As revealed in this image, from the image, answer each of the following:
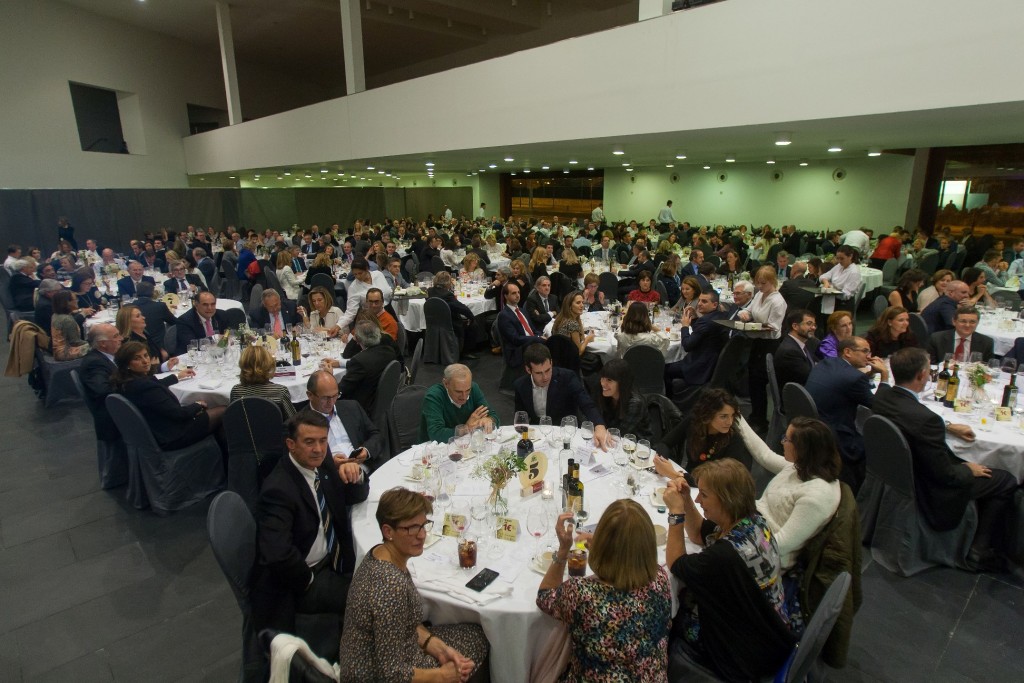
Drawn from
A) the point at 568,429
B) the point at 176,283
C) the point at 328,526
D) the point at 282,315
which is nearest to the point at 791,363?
the point at 568,429

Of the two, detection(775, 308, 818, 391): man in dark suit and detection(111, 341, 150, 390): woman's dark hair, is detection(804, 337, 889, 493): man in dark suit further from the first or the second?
detection(111, 341, 150, 390): woman's dark hair

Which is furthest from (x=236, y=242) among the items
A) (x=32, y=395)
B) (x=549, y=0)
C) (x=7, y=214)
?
(x=549, y=0)

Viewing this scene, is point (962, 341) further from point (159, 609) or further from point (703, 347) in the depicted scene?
point (159, 609)

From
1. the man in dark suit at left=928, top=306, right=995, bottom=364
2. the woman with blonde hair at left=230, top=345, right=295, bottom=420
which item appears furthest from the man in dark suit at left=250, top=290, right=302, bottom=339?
the man in dark suit at left=928, top=306, right=995, bottom=364

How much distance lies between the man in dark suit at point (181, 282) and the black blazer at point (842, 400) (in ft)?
28.2

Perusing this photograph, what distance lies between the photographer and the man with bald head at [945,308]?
575 centimetres

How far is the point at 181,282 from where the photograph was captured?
9.47 metres

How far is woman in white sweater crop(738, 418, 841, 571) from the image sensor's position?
95.6 inches

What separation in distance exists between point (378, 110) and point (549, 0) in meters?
7.62

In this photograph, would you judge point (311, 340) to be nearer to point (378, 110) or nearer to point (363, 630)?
point (363, 630)

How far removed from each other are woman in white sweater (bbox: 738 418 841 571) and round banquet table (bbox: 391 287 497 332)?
609 centimetres

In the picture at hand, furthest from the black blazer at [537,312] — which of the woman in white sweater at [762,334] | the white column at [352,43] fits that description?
the white column at [352,43]

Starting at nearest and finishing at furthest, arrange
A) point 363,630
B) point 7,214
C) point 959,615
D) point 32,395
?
point 363,630, point 959,615, point 32,395, point 7,214

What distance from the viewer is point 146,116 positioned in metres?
18.5
